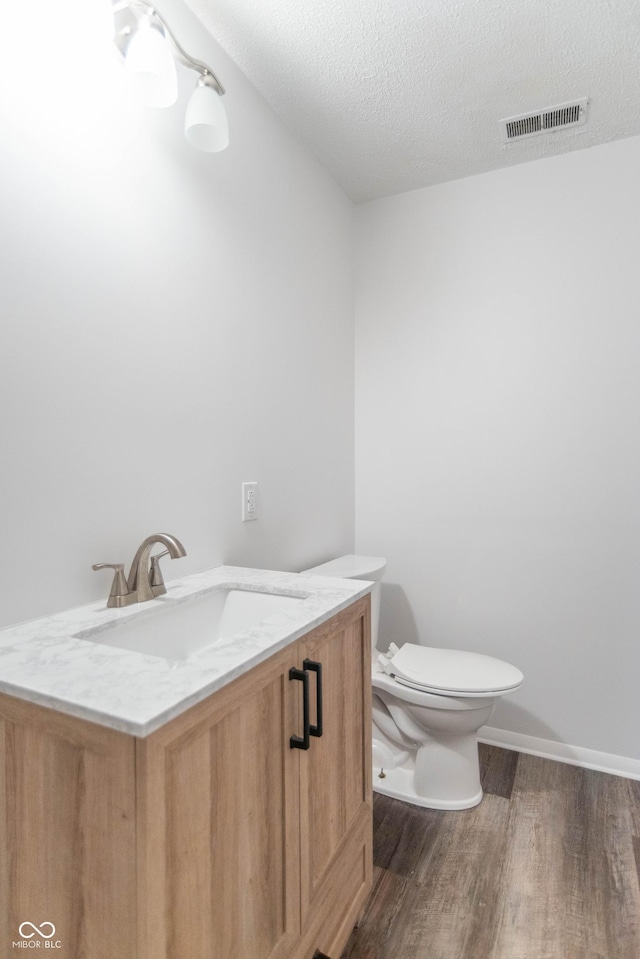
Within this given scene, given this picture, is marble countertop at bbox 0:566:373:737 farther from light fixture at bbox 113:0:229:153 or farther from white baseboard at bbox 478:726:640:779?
white baseboard at bbox 478:726:640:779

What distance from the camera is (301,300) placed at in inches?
80.3

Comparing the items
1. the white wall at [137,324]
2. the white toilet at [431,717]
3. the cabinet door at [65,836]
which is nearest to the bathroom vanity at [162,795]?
the cabinet door at [65,836]

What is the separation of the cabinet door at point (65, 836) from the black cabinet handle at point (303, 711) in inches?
14.4

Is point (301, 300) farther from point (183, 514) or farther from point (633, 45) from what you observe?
point (633, 45)

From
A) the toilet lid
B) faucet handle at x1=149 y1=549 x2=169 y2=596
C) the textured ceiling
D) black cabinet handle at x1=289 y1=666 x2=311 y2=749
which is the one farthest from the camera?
the toilet lid

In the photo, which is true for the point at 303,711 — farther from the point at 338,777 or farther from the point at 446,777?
the point at 446,777

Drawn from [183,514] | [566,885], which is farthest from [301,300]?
[566,885]

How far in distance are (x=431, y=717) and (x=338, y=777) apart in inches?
27.1

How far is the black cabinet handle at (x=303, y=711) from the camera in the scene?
3.18 feet

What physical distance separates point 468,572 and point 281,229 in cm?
159

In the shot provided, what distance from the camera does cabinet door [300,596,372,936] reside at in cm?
105

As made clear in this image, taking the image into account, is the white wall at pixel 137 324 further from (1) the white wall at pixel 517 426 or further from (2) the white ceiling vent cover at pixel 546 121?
(2) the white ceiling vent cover at pixel 546 121

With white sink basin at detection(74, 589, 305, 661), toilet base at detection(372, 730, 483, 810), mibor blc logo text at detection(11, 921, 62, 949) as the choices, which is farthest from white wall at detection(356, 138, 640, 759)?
mibor blc logo text at detection(11, 921, 62, 949)

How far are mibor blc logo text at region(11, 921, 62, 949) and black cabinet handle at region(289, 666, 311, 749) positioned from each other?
0.42 metres
